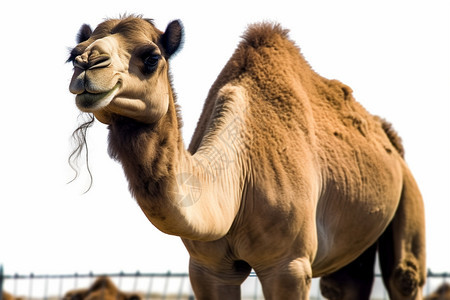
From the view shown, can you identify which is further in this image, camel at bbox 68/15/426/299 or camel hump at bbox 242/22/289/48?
camel hump at bbox 242/22/289/48

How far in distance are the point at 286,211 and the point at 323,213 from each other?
74 cm

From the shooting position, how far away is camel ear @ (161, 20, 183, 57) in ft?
16.1

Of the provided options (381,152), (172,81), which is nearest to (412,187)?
(381,152)

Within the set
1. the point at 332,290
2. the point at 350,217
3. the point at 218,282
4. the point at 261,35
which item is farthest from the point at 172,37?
the point at 332,290

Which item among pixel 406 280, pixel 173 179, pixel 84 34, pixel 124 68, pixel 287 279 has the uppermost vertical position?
pixel 84 34

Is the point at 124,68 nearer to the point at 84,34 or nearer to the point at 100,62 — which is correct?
the point at 100,62

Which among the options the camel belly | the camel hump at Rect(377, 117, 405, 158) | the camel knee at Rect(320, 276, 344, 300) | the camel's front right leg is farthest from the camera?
the camel hump at Rect(377, 117, 405, 158)

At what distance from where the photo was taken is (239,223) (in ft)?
18.2

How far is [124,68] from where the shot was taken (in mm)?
4496

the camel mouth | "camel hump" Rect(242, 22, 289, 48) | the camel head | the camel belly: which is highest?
"camel hump" Rect(242, 22, 289, 48)

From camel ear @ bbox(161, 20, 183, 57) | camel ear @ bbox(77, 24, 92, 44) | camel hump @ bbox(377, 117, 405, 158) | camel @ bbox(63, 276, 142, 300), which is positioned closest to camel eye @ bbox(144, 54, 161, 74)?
camel ear @ bbox(161, 20, 183, 57)

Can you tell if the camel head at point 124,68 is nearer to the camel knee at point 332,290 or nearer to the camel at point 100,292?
the camel knee at point 332,290

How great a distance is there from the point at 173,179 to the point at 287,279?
4.02ft

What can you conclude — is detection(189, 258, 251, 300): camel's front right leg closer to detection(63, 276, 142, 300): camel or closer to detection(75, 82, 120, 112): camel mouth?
detection(75, 82, 120, 112): camel mouth
